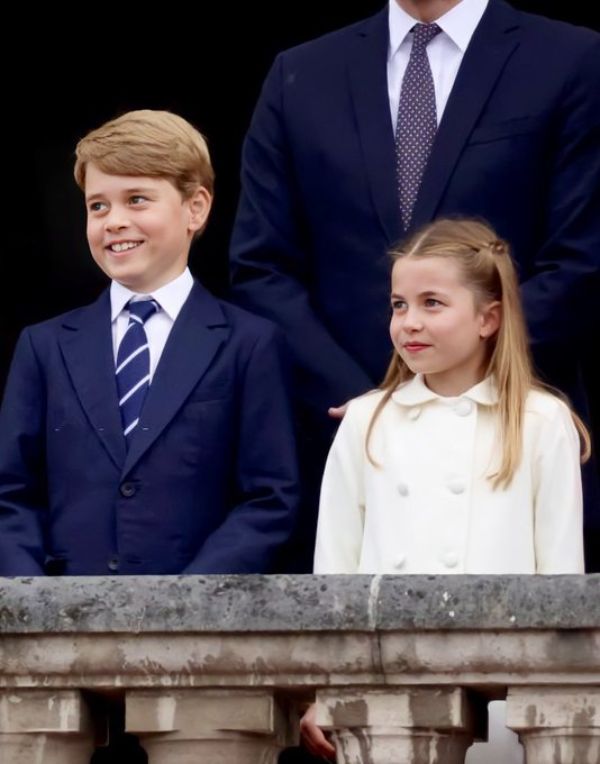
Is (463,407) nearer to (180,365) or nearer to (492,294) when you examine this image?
(492,294)

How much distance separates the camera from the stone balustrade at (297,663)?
5035mm

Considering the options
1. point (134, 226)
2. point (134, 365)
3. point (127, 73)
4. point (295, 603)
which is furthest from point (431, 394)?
point (127, 73)

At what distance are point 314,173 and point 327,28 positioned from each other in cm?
313

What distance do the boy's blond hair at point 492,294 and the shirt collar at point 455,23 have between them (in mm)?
752

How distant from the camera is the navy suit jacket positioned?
638 centimetres

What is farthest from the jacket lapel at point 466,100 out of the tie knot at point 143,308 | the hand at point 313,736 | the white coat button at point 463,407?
the hand at point 313,736

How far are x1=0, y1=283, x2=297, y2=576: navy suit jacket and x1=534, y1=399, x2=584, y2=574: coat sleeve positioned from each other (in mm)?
634

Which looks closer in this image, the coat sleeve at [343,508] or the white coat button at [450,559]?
the white coat button at [450,559]

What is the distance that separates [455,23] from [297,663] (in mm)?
2373

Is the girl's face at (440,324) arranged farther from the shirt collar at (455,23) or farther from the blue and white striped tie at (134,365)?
the shirt collar at (455,23)

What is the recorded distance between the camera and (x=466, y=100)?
688 centimetres

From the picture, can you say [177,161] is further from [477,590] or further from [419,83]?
[477,590]

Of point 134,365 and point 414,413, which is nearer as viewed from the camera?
point 414,413

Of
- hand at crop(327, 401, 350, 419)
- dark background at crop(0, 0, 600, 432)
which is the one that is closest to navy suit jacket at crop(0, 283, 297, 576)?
hand at crop(327, 401, 350, 419)
